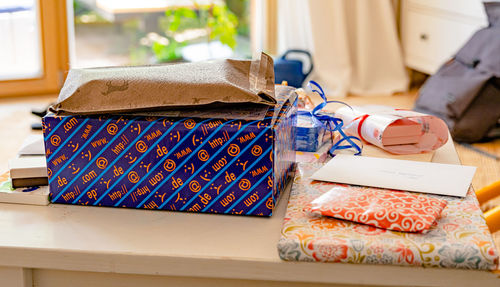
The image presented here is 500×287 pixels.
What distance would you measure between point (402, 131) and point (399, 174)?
208 mm

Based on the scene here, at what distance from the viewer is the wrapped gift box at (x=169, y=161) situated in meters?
0.86

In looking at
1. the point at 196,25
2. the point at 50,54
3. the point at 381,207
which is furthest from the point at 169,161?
the point at 196,25

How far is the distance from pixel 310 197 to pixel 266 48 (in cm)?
265

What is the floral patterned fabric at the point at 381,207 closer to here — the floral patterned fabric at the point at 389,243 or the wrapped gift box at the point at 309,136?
the floral patterned fabric at the point at 389,243

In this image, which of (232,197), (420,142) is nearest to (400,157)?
(420,142)

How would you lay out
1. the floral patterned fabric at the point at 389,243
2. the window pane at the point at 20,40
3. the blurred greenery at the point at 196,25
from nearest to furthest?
the floral patterned fabric at the point at 389,243 < the window pane at the point at 20,40 < the blurred greenery at the point at 196,25

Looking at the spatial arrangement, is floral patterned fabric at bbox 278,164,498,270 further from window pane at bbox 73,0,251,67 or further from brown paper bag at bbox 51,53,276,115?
window pane at bbox 73,0,251,67

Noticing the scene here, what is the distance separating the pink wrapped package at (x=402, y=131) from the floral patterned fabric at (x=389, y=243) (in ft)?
1.07

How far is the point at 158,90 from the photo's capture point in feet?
2.88

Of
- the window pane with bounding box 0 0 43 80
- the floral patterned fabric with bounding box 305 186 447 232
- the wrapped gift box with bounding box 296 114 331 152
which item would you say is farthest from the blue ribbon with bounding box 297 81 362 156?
the window pane with bounding box 0 0 43 80

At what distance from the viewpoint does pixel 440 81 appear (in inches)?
105

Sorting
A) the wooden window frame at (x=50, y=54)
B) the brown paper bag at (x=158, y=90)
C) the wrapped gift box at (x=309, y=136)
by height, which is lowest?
the wooden window frame at (x=50, y=54)

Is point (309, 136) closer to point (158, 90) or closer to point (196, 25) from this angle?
point (158, 90)

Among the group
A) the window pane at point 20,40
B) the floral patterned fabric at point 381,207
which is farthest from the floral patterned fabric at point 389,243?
the window pane at point 20,40
